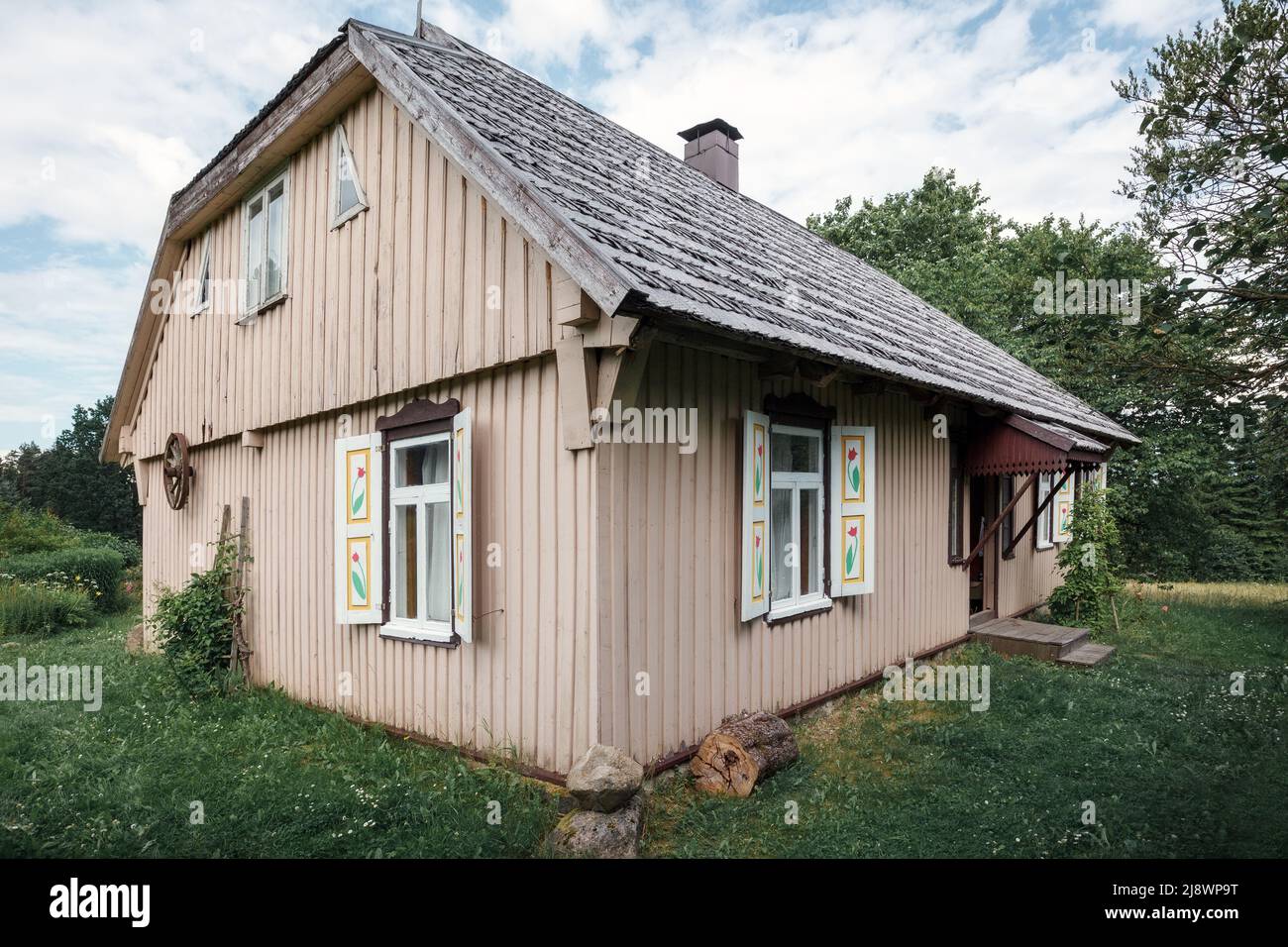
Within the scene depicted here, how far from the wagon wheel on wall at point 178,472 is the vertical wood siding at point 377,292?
0.69 m

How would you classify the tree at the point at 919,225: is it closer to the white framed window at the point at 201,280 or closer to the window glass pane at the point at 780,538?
the window glass pane at the point at 780,538

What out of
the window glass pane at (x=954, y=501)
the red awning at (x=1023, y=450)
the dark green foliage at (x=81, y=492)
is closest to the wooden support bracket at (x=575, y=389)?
the window glass pane at (x=954, y=501)

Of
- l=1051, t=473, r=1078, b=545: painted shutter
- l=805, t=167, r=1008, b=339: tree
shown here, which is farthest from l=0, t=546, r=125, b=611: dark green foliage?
l=805, t=167, r=1008, b=339: tree

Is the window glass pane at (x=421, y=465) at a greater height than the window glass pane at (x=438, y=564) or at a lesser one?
greater

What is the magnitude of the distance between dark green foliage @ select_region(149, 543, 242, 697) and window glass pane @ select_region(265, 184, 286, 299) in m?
2.78

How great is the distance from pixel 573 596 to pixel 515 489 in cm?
85

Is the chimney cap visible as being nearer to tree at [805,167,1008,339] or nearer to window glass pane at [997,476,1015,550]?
window glass pane at [997,476,1015,550]

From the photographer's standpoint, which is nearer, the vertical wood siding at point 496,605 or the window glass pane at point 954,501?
the vertical wood siding at point 496,605

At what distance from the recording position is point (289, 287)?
714cm

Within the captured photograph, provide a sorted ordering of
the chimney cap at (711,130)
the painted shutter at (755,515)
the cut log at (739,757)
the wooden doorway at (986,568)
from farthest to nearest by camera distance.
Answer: the chimney cap at (711,130)
the wooden doorway at (986,568)
the painted shutter at (755,515)
the cut log at (739,757)

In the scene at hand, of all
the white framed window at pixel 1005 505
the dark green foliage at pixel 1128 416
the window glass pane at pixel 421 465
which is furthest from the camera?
the dark green foliage at pixel 1128 416

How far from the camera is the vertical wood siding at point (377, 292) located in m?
4.91
